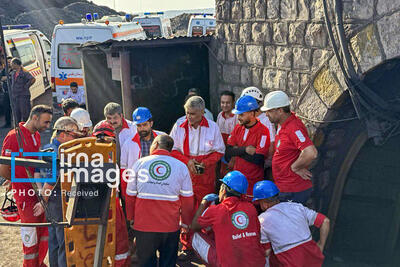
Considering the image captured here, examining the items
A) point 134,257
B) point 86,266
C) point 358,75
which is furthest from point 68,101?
point 358,75

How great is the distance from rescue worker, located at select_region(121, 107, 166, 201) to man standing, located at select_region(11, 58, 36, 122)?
244 inches

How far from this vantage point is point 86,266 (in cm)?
423

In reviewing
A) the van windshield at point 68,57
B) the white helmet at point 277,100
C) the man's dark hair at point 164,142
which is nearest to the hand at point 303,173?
the white helmet at point 277,100

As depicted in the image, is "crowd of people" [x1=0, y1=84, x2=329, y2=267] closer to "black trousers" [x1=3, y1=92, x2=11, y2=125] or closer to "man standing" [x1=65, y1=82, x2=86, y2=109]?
"man standing" [x1=65, y1=82, x2=86, y2=109]

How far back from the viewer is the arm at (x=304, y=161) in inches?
176

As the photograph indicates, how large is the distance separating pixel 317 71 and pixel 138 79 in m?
3.31

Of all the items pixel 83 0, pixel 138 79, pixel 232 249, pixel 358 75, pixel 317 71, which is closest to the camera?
pixel 232 249

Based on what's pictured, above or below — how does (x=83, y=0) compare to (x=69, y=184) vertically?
above

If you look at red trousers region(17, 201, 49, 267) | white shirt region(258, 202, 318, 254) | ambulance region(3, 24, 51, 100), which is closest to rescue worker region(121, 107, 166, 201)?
red trousers region(17, 201, 49, 267)

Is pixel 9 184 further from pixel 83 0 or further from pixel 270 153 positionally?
pixel 83 0

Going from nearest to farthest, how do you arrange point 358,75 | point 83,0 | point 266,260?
1. point 266,260
2. point 358,75
3. point 83,0

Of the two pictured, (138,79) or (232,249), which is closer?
(232,249)

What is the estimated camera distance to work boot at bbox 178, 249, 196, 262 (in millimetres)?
5461

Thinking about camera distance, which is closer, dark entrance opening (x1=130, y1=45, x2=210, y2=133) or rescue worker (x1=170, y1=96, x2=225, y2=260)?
rescue worker (x1=170, y1=96, x2=225, y2=260)
